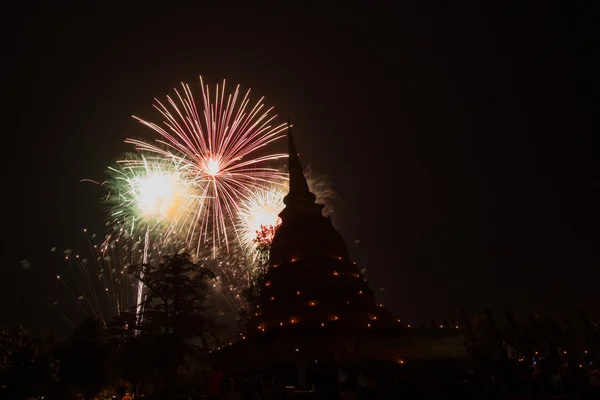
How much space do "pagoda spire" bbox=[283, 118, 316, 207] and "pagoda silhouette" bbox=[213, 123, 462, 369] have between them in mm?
267

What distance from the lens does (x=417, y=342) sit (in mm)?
37562

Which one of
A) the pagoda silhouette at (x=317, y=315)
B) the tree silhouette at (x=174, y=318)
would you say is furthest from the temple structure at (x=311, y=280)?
the tree silhouette at (x=174, y=318)

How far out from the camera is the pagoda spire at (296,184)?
48312 mm

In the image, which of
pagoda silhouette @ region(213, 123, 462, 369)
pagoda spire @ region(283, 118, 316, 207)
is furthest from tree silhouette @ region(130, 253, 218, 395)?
pagoda spire @ region(283, 118, 316, 207)

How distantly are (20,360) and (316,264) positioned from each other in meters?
26.0

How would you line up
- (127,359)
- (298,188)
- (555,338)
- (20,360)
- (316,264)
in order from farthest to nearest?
(555,338), (298,188), (316,264), (127,359), (20,360)

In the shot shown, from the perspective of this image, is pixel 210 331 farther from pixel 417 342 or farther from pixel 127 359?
pixel 417 342

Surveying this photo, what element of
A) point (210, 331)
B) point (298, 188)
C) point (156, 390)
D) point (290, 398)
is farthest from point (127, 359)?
point (298, 188)

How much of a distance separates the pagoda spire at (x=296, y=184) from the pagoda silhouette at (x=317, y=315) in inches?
10.5

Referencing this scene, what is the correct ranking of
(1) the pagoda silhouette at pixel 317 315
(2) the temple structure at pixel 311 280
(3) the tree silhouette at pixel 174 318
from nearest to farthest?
(3) the tree silhouette at pixel 174 318, (1) the pagoda silhouette at pixel 317 315, (2) the temple structure at pixel 311 280

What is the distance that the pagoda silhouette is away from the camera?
35406 millimetres

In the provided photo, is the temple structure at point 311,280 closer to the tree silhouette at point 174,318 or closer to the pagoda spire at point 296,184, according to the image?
the pagoda spire at point 296,184

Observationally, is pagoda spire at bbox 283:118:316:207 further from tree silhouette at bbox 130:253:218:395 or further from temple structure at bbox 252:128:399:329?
tree silhouette at bbox 130:253:218:395

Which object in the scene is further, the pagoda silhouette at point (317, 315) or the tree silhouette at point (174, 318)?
the pagoda silhouette at point (317, 315)
